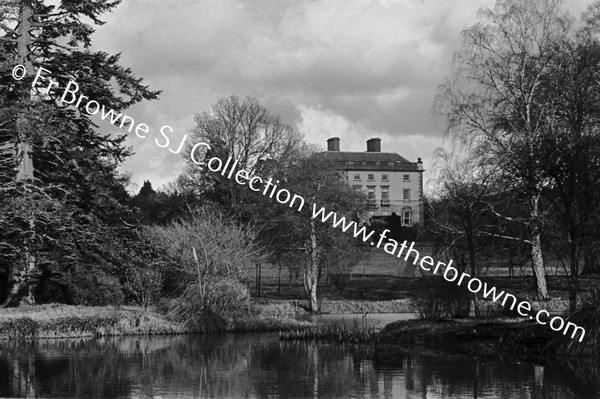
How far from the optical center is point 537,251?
3747 cm

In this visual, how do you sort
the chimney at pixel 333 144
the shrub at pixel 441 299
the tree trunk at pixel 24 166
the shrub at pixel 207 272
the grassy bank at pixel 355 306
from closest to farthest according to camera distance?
the shrub at pixel 441 299
the shrub at pixel 207 272
the tree trunk at pixel 24 166
the grassy bank at pixel 355 306
the chimney at pixel 333 144

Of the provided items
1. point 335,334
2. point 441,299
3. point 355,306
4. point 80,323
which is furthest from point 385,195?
point 335,334

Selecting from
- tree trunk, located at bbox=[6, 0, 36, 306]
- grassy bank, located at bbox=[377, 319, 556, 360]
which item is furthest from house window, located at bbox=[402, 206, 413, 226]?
grassy bank, located at bbox=[377, 319, 556, 360]

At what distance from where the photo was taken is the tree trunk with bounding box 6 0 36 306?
102ft

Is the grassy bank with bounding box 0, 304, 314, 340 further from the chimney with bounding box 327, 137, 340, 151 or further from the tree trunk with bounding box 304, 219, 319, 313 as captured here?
the chimney with bounding box 327, 137, 340, 151

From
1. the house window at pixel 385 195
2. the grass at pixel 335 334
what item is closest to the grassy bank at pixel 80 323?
the grass at pixel 335 334

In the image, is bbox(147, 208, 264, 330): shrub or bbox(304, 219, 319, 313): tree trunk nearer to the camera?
bbox(147, 208, 264, 330): shrub

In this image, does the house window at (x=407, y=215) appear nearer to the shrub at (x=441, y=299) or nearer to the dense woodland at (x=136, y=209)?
the dense woodland at (x=136, y=209)

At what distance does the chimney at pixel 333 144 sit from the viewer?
3802 inches

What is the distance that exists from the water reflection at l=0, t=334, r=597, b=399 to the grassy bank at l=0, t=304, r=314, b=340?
4.07m

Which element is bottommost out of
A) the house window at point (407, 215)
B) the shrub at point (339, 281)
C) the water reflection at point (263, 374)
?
the water reflection at point (263, 374)

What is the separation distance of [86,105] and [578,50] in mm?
23072

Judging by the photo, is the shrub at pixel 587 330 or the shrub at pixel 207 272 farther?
the shrub at pixel 207 272

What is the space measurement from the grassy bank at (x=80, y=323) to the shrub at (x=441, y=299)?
20.1 ft
